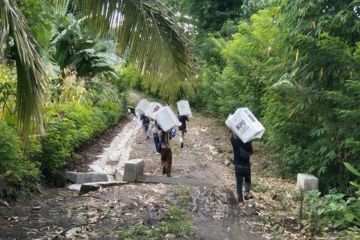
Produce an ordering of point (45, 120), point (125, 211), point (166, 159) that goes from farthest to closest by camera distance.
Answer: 1. point (166, 159)
2. point (45, 120)
3. point (125, 211)

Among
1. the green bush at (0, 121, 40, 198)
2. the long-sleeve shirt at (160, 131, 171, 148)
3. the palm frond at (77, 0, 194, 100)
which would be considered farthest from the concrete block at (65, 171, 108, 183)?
the palm frond at (77, 0, 194, 100)

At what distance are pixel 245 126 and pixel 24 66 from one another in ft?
15.7

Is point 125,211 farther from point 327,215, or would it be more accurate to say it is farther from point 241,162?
point 327,215

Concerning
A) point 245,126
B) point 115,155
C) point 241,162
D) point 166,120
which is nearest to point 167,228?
point 241,162

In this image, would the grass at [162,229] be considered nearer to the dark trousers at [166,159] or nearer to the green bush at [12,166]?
the green bush at [12,166]

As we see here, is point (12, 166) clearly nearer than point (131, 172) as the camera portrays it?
Yes

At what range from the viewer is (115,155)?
548 inches

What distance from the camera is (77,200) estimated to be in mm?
8164

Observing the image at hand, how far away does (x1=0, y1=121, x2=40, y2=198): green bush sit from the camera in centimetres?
742

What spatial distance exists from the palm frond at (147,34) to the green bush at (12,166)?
2801mm

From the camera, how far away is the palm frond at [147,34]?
5.76m

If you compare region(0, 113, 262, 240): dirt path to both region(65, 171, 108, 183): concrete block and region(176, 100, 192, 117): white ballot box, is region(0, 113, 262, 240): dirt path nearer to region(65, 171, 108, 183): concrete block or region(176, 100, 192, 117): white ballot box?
region(65, 171, 108, 183): concrete block

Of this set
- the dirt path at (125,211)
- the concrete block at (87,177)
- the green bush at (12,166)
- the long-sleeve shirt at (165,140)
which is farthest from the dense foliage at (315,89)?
the green bush at (12,166)

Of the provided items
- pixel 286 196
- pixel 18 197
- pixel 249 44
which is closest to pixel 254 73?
pixel 249 44
